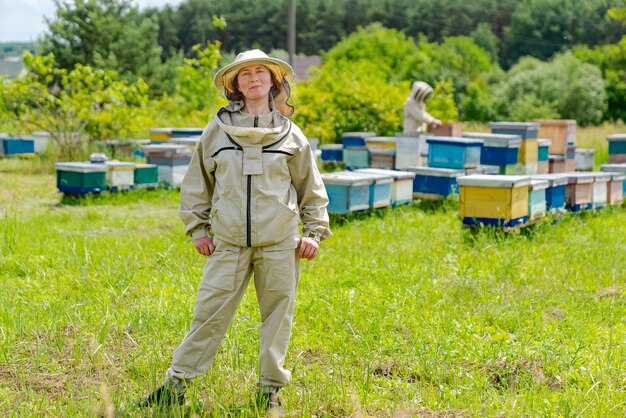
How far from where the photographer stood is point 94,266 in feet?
16.7

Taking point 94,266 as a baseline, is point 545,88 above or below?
above

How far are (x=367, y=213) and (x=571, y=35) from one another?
48201mm

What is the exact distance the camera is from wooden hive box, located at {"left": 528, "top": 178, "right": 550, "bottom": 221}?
252 inches

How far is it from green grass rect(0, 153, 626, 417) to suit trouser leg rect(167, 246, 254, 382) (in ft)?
0.36

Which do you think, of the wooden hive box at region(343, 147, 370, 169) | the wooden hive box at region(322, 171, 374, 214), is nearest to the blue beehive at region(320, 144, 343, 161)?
the wooden hive box at region(343, 147, 370, 169)

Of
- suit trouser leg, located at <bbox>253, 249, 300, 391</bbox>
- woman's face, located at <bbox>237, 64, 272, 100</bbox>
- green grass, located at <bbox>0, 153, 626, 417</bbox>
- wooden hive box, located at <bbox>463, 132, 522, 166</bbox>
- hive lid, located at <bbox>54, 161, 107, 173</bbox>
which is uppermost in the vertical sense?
woman's face, located at <bbox>237, 64, 272, 100</bbox>

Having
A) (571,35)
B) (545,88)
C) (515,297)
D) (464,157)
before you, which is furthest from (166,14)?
(515,297)

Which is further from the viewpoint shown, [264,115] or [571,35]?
[571,35]

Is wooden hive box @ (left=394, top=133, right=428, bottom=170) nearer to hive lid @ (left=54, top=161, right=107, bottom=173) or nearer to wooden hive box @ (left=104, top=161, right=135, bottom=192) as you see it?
wooden hive box @ (left=104, top=161, right=135, bottom=192)

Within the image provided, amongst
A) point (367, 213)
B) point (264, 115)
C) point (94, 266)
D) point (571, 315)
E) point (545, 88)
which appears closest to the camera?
point (264, 115)

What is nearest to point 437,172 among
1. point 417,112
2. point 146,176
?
point 417,112

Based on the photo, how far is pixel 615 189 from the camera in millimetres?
7918

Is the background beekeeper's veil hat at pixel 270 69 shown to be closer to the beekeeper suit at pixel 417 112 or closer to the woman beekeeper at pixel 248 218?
the woman beekeeper at pixel 248 218

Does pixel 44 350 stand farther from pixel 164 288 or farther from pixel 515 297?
pixel 515 297
